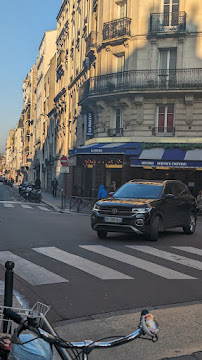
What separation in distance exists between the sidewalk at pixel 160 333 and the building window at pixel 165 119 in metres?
21.0

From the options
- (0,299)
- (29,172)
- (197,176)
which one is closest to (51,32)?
(29,172)

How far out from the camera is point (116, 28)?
27266 mm

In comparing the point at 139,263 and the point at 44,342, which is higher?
→ the point at 44,342

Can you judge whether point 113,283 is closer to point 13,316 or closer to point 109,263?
point 109,263

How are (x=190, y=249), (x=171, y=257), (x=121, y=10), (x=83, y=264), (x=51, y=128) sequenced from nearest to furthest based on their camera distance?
(x=83, y=264)
(x=171, y=257)
(x=190, y=249)
(x=121, y=10)
(x=51, y=128)

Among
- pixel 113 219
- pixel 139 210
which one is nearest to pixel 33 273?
pixel 113 219

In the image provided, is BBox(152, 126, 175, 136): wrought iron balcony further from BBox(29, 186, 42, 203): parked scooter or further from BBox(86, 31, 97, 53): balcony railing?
BBox(29, 186, 42, 203): parked scooter

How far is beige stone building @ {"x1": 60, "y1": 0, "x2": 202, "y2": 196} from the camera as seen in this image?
24.8 metres

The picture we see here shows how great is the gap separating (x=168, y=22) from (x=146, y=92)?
4547 mm

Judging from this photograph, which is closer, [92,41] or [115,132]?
[115,132]

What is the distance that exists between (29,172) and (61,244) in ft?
237

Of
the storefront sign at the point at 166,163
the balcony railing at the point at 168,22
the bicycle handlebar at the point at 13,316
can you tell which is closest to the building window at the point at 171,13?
the balcony railing at the point at 168,22

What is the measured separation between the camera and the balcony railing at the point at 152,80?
979 inches

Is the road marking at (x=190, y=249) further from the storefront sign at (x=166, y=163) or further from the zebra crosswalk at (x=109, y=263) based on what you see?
the storefront sign at (x=166, y=163)
